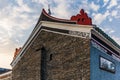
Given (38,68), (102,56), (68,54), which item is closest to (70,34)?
(68,54)

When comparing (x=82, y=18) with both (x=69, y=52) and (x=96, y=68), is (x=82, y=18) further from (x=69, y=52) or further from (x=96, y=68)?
(x=96, y=68)

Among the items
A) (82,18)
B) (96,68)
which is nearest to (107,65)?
(96,68)

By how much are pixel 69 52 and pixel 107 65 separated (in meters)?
2.70

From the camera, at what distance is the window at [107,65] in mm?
16177

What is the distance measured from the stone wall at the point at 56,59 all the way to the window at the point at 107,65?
5.18 feet

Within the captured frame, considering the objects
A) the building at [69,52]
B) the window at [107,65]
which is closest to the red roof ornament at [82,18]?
the building at [69,52]

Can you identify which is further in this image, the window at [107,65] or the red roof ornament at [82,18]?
the window at [107,65]

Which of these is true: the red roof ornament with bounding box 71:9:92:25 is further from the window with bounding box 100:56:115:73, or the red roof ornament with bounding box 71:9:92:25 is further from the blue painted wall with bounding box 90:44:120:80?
the window with bounding box 100:56:115:73

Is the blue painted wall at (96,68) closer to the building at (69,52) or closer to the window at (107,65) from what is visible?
the building at (69,52)

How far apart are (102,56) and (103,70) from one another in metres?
0.87

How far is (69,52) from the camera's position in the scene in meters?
16.3

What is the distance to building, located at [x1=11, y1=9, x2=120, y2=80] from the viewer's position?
49.9ft

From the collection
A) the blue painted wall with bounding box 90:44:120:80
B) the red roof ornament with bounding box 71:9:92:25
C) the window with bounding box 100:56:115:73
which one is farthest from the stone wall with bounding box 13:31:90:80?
the window with bounding box 100:56:115:73

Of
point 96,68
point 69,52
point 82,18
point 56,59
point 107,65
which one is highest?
point 82,18
